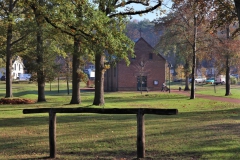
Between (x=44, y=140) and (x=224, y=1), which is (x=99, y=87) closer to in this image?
(x=224, y=1)

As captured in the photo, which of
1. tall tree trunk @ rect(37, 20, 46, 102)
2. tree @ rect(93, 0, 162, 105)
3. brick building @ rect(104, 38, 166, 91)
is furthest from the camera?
brick building @ rect(104, 38, 166, 91)

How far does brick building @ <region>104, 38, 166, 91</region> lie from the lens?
194 feet

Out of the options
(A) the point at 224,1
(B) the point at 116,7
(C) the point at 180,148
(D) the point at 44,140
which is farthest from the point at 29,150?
(B) the point at 116,7

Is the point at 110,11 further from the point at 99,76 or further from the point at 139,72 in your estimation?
the point at 139,72

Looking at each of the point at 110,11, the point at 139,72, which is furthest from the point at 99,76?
the point at 139,72

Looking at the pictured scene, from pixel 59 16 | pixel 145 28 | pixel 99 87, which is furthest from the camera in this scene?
pixel 145 28

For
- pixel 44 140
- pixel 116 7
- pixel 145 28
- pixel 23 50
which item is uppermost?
pixel 145 28

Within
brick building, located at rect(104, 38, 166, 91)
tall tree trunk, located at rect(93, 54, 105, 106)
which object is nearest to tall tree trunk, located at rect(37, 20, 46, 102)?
tall tree trunk, located at rect(93, 54, 105, 106)

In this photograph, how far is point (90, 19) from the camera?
16812 mm

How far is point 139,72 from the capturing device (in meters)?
58.4

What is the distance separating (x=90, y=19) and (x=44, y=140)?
8.41 metres

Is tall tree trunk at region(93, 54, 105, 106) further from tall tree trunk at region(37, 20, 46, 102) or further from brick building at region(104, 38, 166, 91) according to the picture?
brick building at region(104, 38, 166, 91)

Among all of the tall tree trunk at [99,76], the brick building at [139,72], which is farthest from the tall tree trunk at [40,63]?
the brick building at [139,72]

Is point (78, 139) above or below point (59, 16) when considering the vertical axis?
below
